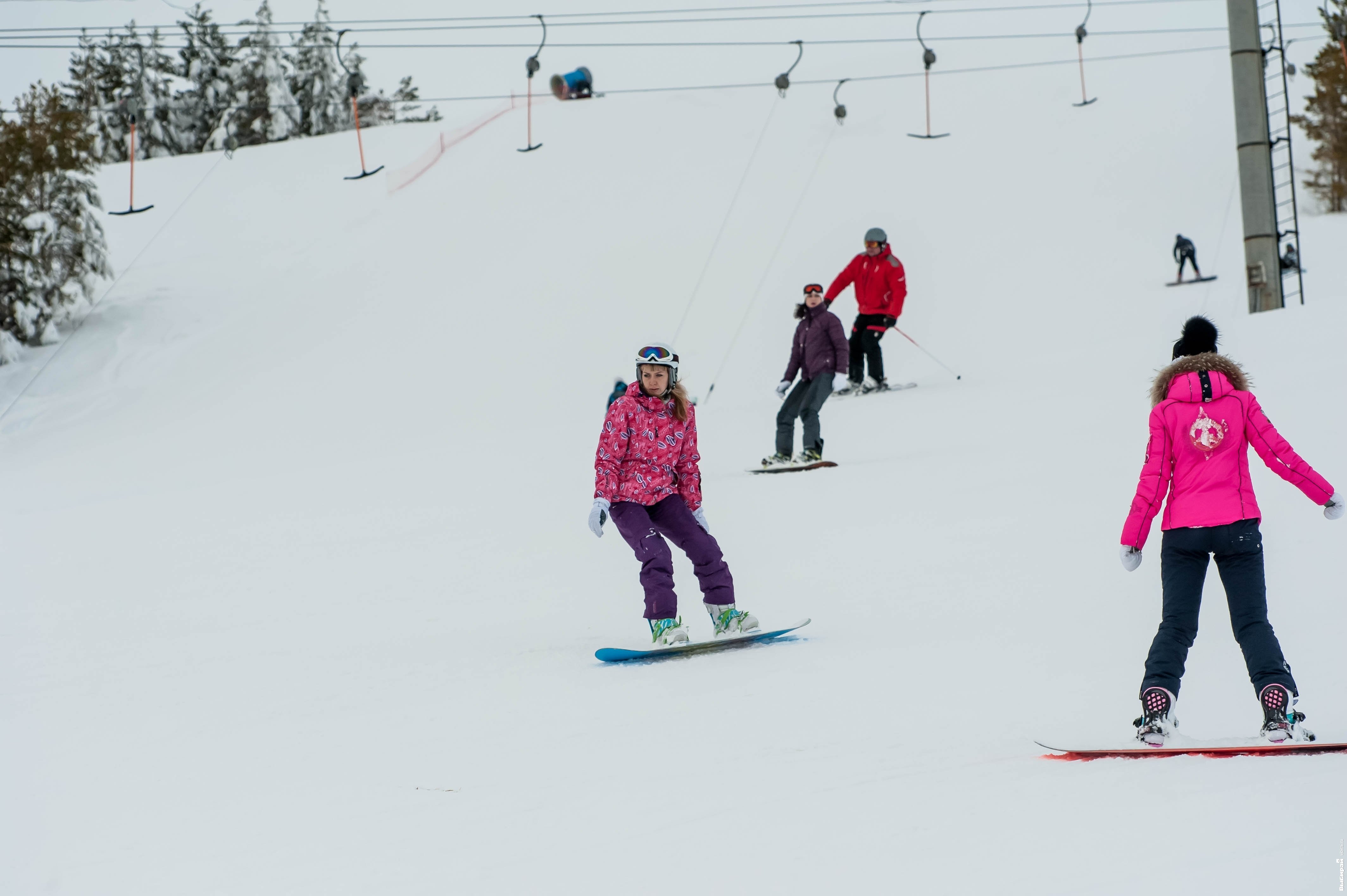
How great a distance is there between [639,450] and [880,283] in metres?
9.67

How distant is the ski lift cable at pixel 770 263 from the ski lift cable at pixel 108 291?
12.9m

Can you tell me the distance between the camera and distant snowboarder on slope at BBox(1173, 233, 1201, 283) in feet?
67.9

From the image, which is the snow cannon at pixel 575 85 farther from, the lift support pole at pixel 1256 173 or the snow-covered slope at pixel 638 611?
the lift support pole at pixel 1256 173

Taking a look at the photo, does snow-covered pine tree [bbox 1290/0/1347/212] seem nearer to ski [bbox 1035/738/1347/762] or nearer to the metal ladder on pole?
the metal ladder on pole

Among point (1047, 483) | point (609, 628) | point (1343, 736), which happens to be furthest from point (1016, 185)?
point (1343, 736)

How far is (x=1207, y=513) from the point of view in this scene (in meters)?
3.95

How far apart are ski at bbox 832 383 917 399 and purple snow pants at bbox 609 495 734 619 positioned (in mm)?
9649

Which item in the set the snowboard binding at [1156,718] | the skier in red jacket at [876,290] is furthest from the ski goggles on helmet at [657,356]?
the skier in red jacket at [876,290]

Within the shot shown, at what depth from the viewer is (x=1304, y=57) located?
→ 121 feet

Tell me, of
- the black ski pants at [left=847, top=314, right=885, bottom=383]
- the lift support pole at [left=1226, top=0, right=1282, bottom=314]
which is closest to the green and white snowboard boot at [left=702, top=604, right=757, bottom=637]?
the black ski pants at [left=847, top=314, right=885, bottom=383]

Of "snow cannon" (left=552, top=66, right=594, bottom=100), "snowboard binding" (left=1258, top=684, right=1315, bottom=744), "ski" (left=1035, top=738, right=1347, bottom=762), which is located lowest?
"ski" (left=1035, top=738, right=1347, bottom=762)

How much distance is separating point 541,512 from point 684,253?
18.0 m

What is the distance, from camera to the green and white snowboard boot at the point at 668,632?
5957 millimetres

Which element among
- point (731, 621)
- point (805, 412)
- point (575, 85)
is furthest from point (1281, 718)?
point (575, 85)
